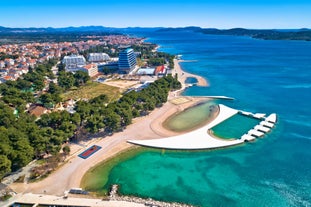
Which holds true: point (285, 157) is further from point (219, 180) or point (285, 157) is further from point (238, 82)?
point (238, 82)

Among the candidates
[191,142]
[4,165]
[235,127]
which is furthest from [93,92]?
[4,165]

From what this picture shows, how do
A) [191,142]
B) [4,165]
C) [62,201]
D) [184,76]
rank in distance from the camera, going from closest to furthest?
[62,201], [4,165], [191,142], [184,76]

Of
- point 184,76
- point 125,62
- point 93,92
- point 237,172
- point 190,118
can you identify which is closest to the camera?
point 237,172

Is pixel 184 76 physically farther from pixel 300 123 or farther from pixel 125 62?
pixel 300 123

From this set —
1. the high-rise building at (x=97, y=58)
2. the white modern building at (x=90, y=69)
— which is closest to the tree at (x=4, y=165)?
the white modern building at (x=90, y=69)

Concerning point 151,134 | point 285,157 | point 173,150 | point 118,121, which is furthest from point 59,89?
point 285,157

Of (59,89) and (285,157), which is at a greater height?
(59,89)
